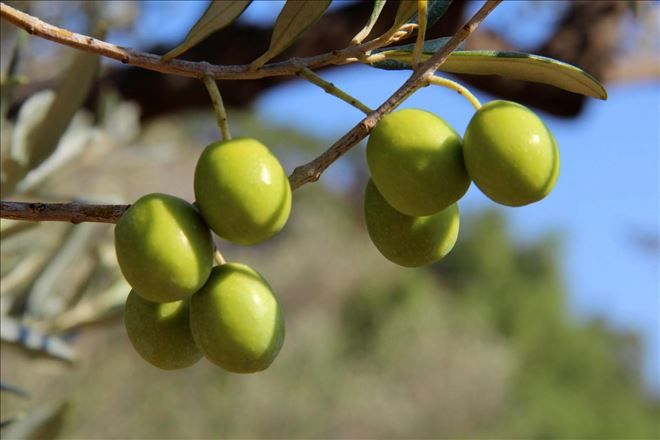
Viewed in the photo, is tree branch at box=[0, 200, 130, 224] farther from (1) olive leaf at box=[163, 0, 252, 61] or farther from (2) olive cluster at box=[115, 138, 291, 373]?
(1) olive leaf at box=[163, 0, 252, 61]

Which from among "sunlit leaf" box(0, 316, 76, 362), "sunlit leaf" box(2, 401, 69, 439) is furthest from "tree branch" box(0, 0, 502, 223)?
"sunlit leaf" box(0, 316, 76, 362)

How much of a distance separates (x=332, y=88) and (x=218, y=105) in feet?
0.30

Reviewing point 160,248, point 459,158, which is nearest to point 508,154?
point 459,158

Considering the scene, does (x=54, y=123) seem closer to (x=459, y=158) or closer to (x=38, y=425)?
(x=38, y=425)

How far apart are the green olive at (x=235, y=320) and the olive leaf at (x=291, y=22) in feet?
0.57

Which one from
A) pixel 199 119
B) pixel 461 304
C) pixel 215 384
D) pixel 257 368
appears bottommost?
pixel 257 368

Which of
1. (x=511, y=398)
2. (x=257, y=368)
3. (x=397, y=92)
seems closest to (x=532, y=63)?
(x=397, y=92)

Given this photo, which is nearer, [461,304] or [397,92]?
[397,92]

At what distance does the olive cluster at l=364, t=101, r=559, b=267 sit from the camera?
2.17 ft

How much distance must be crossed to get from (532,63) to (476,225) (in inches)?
818

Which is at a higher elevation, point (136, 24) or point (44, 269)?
point (136, 24)

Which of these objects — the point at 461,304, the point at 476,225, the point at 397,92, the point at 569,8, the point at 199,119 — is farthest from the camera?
the point at 476,225

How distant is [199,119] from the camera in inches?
366

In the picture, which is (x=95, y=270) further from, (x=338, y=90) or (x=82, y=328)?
(x=338, y=90)
